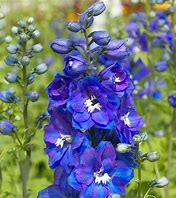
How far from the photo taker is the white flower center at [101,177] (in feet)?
10.3

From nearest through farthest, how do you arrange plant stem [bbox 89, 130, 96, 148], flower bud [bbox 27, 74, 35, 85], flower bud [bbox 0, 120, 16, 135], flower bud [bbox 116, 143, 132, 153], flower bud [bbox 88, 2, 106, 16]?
flower bud [bbox 116, 143, 132, 153], plant stem [bbox 89, 130, 96, 148], flower bud [bbox 88, 2, 106, 16], flower bud [bbox 0, 120, 16, 135], flower bud [bbox 27, 74, 35, 85]

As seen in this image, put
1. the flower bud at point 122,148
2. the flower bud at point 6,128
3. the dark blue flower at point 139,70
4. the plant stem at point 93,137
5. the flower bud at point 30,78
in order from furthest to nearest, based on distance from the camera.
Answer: the dark blue flower at point 139,70 < the flower bud at point 30,78 < the flower bud at point 6,128 < the plant stem at point 93,137 < the flower bud at point 122,148

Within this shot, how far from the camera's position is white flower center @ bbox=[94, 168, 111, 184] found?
3.15 metres

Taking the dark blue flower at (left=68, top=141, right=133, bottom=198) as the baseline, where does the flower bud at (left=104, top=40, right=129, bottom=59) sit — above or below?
above

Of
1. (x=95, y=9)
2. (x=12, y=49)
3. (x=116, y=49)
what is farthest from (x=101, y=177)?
(x=12, y=49)

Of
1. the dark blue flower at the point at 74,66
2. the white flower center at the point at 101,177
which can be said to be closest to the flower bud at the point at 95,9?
the dark blue flower at the point at 74,66

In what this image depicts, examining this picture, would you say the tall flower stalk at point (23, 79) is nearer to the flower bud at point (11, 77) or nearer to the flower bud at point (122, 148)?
the flower bud at point (11, 77)

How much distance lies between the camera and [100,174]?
10.4 feet

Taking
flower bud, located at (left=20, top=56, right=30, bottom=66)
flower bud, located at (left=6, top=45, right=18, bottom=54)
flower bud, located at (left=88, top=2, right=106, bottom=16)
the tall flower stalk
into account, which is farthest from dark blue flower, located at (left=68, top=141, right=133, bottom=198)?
flower bud, located at (left=6, top=45, right=18, bottom=54)

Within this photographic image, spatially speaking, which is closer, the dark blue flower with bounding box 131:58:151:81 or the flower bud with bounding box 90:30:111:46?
the flower bud with bounding box 90:30:111:46

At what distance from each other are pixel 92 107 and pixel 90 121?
0.07 meters

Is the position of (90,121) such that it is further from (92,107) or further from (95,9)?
(95,9)

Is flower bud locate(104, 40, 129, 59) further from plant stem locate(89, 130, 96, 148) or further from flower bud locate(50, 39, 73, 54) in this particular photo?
plant stem locate(89, 130, 96, 148)

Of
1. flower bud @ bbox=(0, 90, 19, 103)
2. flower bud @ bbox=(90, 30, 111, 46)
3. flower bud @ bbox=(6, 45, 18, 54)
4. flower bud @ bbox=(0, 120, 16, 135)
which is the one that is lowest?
flower bud @ bbox=(0, 120, 16, 135)
